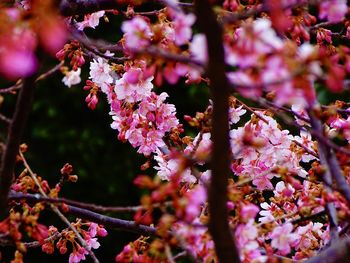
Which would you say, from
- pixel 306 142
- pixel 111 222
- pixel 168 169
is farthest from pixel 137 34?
pixel 306 142

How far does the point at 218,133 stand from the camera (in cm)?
96

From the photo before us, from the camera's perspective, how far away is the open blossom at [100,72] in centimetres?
212

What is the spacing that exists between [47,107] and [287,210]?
10.7 feet

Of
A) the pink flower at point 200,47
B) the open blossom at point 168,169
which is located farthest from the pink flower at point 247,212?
the open blossom at point 168,169

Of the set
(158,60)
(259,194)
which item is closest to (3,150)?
(158,60)

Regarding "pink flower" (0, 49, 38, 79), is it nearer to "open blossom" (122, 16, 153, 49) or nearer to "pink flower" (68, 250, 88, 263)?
A: "open blossom" (122, 16, 153, 49)

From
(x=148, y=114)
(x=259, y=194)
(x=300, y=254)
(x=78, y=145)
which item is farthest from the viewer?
(x=78, y=145)

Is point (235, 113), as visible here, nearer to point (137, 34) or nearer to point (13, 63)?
point (137, 34)

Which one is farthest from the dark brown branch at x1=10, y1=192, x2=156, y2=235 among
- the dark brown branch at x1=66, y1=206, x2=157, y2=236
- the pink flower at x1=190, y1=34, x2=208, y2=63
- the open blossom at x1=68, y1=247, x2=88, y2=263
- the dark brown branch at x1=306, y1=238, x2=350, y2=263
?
the pink flower at x1=190, y1=34, x2=208, y2=63

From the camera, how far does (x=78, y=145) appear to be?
475 centimetres

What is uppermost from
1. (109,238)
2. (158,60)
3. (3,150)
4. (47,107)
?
(47,107)

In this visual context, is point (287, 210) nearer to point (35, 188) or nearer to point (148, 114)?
point (148, 114)

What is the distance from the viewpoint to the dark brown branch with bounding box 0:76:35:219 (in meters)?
1.18

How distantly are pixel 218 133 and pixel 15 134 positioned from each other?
0.46 m
